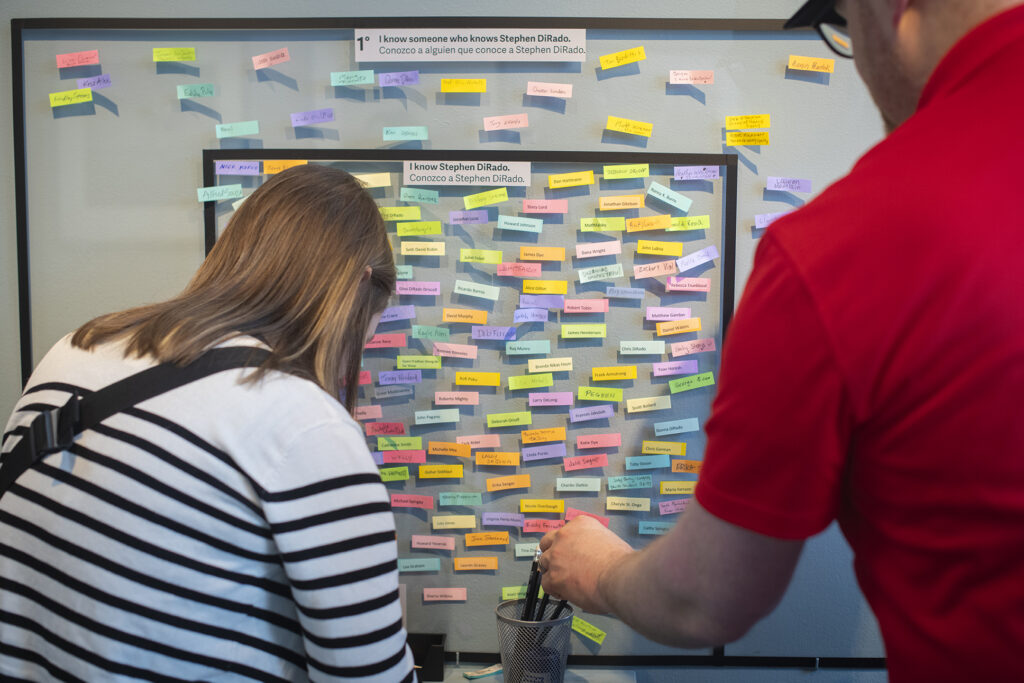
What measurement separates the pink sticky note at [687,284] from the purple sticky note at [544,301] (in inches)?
9.1

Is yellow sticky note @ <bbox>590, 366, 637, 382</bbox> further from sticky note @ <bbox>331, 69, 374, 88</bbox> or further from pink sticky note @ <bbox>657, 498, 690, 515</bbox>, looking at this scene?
sticky note @ <bbox>331, 69, 374, 88</bbox>

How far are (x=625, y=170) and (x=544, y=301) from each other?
0.33m

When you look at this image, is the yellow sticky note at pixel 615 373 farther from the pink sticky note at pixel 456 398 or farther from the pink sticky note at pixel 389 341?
the pink sticky note at pixel 389 341

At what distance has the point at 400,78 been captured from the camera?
4.55 ft

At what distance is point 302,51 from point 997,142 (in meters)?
1.31

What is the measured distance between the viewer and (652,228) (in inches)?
55.1

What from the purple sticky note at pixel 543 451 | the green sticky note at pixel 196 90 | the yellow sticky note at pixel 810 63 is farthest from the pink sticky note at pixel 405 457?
the yellow sticky note at pixel 810 63

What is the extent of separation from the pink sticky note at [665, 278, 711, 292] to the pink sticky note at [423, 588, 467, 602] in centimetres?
80

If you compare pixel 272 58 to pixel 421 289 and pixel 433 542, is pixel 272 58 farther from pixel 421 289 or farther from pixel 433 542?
pixel 433 542

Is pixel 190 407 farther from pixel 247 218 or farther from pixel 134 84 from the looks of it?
pixel 134 84

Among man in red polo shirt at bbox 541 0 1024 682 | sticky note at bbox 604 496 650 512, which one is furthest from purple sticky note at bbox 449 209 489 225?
man in red polo shirt at bbox 541 0 1024 682

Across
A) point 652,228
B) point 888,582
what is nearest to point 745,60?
point 652,228

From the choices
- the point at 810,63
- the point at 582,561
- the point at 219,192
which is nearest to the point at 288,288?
the point at 582,561

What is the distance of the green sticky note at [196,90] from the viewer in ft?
4.58
